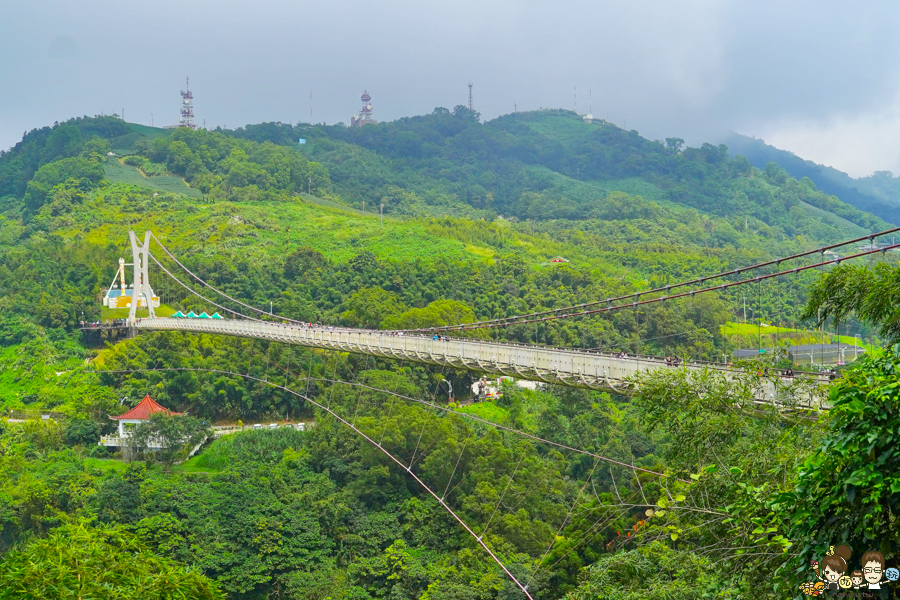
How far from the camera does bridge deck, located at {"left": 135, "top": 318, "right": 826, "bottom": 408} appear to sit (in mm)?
8967

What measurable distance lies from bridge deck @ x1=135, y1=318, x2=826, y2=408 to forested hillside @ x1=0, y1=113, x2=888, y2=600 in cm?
94

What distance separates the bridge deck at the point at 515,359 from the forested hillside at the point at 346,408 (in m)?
0.94

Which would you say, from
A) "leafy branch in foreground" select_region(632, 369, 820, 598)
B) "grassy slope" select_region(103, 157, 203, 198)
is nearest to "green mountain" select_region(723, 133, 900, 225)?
"grassy slope" select_region(103, 157, 203, 198)

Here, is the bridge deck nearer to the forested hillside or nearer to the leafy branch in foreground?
the leafy branch in foreground

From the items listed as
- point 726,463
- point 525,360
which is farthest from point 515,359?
point 726,463

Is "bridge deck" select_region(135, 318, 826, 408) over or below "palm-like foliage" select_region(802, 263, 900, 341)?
below

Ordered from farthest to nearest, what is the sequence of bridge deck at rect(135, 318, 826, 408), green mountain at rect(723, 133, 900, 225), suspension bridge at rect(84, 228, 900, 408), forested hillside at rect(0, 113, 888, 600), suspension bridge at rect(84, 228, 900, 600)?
green mountain at rect(723, 133, 900, 225) < forested hillside at rect(0, 113, 888, 600) < bridge deck at rect(135, 318, 826, 408) < suspension bridge at rect(84, 228, 900, 600) < suspension bridge at rect(84, 228, 900, 408)

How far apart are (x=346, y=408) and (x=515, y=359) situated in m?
8.02

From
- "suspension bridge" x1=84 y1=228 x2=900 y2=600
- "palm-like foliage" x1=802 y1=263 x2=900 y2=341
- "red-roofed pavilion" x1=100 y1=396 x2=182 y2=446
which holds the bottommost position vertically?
"red-roofed pavilion" x1=100 y1=396 x2=182 y2=446

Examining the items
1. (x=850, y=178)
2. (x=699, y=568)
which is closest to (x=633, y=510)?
(x=699, y=568)

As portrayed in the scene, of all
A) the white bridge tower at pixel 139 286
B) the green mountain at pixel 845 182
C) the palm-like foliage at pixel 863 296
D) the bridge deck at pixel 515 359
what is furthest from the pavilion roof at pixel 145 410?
the green mountain at pixel 845 182

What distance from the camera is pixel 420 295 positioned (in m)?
30.0

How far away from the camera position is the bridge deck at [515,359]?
8.97 metres

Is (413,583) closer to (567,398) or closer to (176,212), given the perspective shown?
(567,398)
